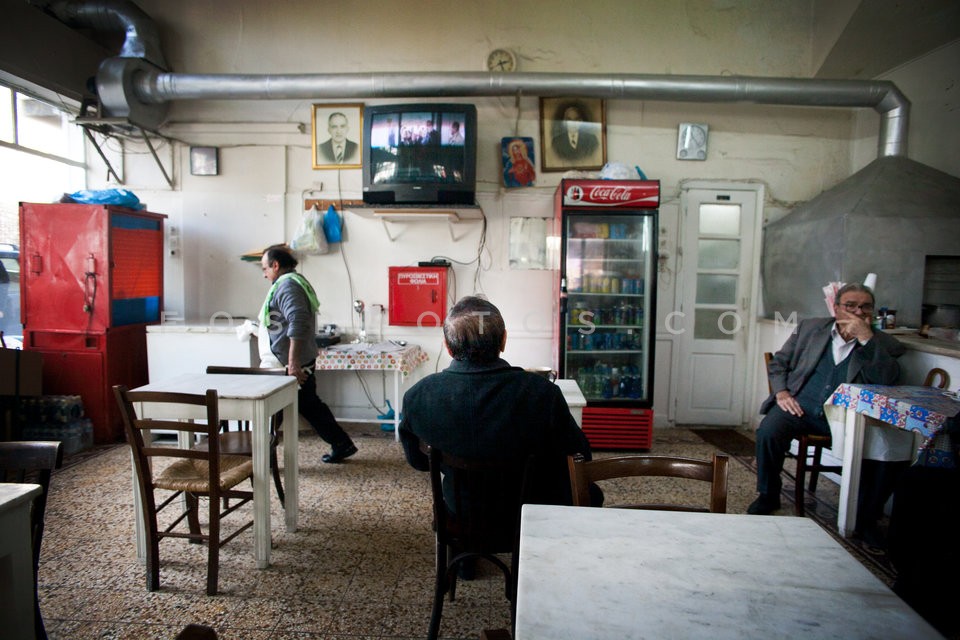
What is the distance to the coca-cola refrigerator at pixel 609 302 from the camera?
14.1ft

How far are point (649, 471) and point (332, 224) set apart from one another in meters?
4.06

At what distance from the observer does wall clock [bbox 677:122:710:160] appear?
15.9ft

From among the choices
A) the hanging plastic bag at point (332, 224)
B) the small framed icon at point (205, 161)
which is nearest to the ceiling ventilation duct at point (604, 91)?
the small framed icon at point (205, 161)

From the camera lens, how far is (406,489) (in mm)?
3541

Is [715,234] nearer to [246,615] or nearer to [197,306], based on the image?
[246,615]

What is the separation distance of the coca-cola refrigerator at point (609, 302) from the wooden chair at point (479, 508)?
2.66 meters

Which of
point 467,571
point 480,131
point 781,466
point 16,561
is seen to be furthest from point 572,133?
point 16,561

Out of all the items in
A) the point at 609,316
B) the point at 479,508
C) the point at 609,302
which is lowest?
the point at 479,508

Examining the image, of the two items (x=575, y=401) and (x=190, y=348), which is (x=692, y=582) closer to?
(x=575, y=401)

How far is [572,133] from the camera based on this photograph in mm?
4867

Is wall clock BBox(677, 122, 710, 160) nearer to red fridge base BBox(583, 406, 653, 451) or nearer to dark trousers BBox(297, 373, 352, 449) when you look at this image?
red fridge base BBox(583, 406, 653, 451)

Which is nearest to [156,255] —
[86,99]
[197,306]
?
[197,306]

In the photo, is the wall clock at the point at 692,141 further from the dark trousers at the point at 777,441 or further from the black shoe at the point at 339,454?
the black shoe at the point at 339,454

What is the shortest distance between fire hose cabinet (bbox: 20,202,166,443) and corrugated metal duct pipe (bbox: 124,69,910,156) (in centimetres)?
115
